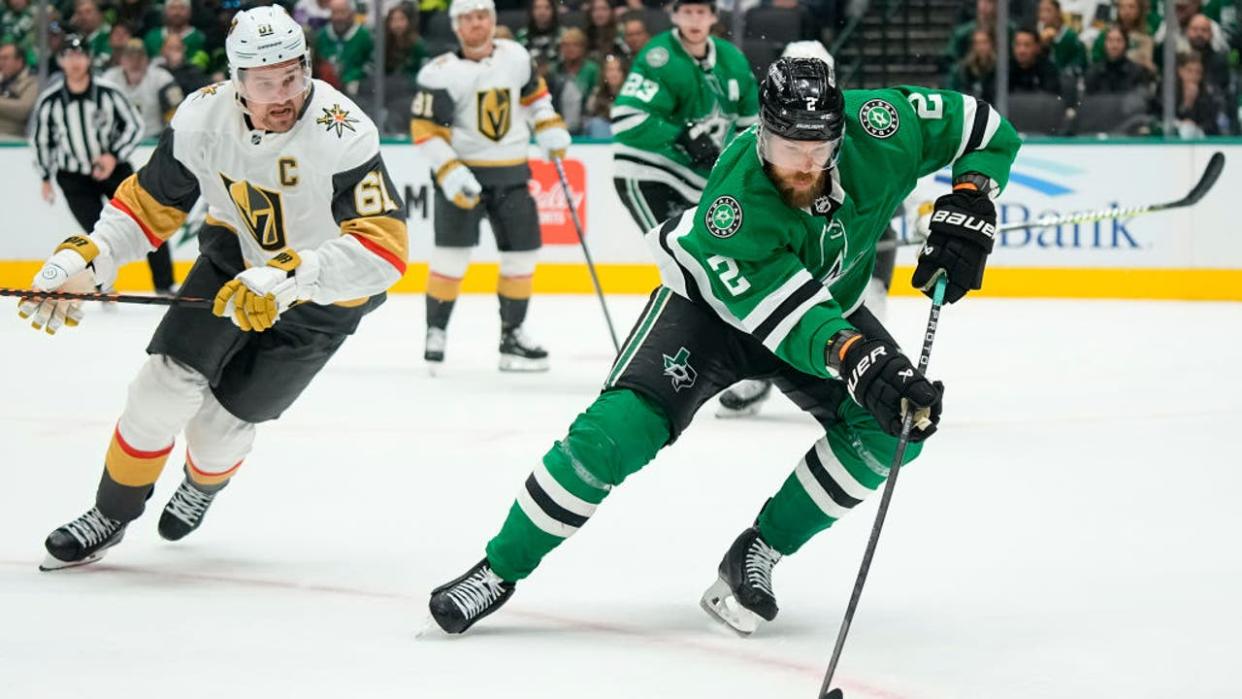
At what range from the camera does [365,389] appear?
6.24 meters

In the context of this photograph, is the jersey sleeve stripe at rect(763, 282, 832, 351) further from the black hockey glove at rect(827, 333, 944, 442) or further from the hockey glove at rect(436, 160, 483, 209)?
the hockey glove at rect(436, 160, 483, 209)

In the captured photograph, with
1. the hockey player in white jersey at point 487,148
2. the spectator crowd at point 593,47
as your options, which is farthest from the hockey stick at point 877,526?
the spectator crowd at point 593,47

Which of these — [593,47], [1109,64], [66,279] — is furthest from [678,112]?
[1109,64]

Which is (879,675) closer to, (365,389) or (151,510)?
(151,510)

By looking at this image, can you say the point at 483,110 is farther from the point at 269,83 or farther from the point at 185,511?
the point at 269,83

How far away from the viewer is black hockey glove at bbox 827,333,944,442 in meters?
2.67

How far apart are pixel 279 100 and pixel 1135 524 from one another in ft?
6.54

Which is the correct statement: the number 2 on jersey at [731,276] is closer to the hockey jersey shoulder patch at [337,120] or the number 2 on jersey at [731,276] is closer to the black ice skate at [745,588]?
the black ice skate at [745,588]

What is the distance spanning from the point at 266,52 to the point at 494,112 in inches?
141

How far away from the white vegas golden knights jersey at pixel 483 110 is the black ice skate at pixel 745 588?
377cm

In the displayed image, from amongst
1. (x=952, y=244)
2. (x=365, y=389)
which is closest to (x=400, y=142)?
(x=365, y=389)

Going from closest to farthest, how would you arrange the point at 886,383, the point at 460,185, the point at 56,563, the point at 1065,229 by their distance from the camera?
the point at 886,383, the point at 56,563, the point at 460,185, the point at 1065,229

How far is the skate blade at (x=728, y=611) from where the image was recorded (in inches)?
118

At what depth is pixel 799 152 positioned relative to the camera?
9.12ft
